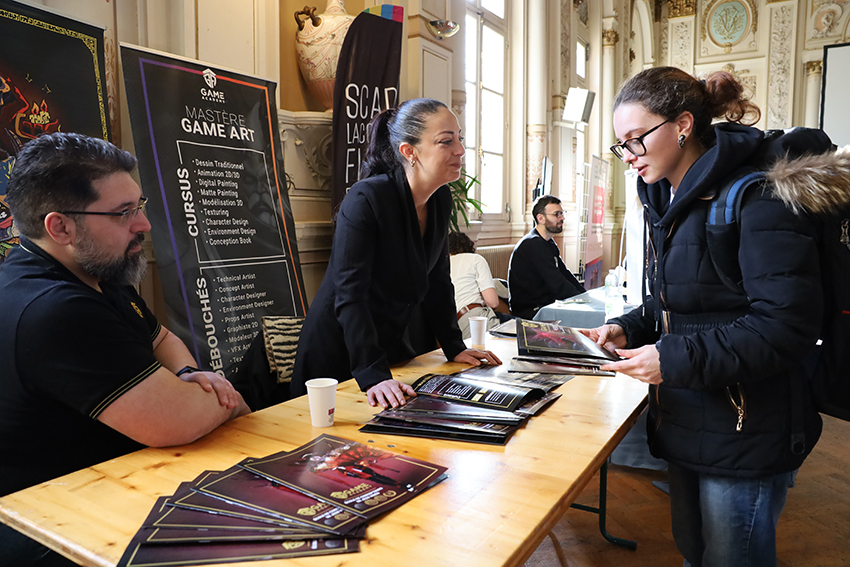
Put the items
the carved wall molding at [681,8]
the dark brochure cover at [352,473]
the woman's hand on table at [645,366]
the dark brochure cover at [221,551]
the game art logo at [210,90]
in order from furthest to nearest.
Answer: the carved wall molding at [681,8] → the game art logo at [210,90] → the woman's hand on table at [645,366] → the dark brochure cover at [352,473] → the dark brochure cover at [221,551]

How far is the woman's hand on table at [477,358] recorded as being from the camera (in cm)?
179

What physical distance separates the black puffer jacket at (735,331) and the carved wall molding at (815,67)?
12471 mm

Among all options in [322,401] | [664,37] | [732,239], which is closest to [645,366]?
[732,239]

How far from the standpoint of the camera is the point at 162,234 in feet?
8.54

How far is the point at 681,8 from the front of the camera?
40.3 ft

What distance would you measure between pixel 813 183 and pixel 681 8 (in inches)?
527

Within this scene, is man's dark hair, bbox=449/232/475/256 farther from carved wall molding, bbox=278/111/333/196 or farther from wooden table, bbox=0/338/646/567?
wooden table, bbox=0/338/646/567

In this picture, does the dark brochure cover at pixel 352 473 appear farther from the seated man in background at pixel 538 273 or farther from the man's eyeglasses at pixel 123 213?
the seated man in background at pixel 538 273

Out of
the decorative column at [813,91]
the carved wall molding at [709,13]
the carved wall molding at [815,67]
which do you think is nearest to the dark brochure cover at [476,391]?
the decorative column at [813,91]

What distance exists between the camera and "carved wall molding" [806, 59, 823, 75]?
11.0 meters

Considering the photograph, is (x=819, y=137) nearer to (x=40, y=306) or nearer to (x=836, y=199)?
(x=836, y=199)

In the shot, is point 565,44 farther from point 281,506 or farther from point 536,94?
point 281,506

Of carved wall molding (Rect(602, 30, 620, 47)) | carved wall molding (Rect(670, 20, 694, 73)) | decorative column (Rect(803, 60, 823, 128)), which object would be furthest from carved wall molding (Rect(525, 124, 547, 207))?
decorative column (Rect(803, 60, 823, 128))

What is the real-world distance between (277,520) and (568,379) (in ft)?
3.37
